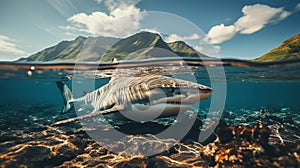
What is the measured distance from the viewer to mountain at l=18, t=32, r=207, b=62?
15.1 meters

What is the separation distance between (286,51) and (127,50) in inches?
605

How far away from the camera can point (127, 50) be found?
68.0ft

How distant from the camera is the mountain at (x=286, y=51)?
44.4 ft

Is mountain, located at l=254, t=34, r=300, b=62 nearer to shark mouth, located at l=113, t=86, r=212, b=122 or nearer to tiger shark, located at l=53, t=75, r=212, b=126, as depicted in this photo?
tiger shark, located at l=53, t=75, r=212, b=126

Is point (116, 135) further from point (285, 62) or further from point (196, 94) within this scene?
point (285, 62)

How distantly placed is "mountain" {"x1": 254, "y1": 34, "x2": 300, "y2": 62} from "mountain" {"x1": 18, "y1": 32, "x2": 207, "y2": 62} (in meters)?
6.10

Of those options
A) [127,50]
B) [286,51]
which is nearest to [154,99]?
[286,51]

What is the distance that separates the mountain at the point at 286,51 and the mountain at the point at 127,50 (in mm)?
6100

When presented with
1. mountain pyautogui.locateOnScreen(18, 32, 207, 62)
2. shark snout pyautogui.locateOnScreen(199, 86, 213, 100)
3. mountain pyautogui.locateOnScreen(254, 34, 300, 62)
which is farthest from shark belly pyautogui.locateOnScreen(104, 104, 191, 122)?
mountain pyautogui.locateOnScreen(254, 34, 300, 62)

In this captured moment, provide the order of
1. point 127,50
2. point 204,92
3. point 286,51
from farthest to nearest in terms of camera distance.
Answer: point 127,50
point 286,51
point 204,92

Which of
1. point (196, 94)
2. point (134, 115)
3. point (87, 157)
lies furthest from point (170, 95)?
point (87, 157)

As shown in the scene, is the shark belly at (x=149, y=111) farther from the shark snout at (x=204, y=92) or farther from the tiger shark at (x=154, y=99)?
the shark snout at (x=204, y=92)

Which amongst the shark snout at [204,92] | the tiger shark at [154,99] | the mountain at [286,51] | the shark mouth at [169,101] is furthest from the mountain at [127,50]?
the shark snout at [204,92]

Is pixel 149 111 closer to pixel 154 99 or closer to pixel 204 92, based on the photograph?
pixel 154 99
